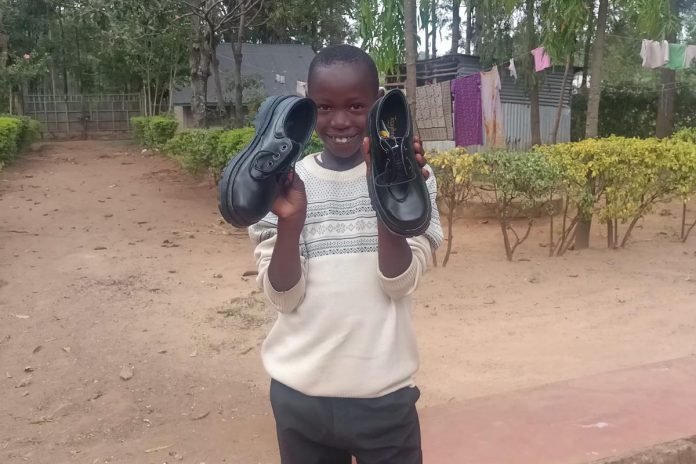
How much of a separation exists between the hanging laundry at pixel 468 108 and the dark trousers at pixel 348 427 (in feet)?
34.7

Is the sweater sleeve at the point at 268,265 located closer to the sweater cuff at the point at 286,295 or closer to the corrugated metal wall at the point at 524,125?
the sweater cuff at the point at 286,295

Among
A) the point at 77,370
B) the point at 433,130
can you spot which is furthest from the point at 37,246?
the point at 433,130

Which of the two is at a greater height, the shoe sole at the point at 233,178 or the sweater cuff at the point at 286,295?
the shoe sole at the point at 233,178

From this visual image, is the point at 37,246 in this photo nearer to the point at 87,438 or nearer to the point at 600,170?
the point at 87,438

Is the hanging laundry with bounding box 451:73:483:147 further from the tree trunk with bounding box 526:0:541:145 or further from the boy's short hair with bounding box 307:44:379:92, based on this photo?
the boy's short hair with bounding box 307:44:379:92

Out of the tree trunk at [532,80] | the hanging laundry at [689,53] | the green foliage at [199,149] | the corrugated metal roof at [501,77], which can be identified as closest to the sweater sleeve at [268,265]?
the hanging laundry at [689,53]

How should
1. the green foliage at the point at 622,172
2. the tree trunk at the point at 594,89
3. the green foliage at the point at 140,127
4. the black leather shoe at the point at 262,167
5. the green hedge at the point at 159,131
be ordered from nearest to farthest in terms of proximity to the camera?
1. the black leather shoe at the point at 262,167
2. the green foliage at the point at 622,172
3. the tree trunk at the point at 594,89
4. the green hedge at the point at 159,131
5. the green foliage at the point at 140,127

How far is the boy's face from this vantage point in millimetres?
1235

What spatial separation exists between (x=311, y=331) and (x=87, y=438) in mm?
2233

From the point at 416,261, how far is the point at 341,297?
6.3 inches

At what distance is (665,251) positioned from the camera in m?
6.11

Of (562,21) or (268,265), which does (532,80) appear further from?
(268,265)

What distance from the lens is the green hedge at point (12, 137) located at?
13.4m

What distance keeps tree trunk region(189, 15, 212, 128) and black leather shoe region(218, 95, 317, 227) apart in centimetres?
1153
